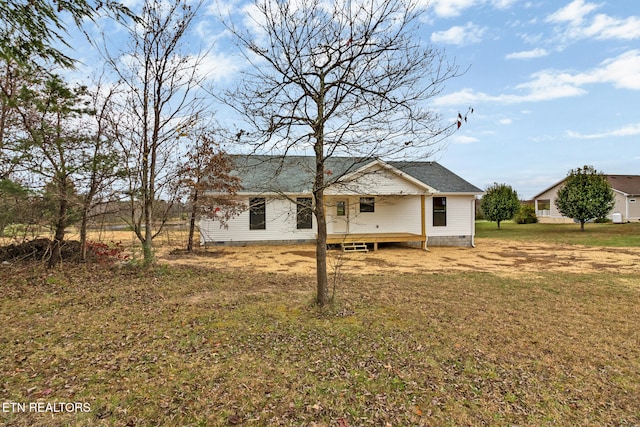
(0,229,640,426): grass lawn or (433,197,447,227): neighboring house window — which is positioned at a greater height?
(433,197,447,227): neighboring house window

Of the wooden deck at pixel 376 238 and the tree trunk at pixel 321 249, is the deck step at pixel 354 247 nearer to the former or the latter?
the wooden deck at pixel 376 238

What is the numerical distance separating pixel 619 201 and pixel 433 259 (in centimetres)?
3088

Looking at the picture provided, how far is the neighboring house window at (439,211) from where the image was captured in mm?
15859

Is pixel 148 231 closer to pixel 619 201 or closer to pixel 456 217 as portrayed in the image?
pixel 456 217

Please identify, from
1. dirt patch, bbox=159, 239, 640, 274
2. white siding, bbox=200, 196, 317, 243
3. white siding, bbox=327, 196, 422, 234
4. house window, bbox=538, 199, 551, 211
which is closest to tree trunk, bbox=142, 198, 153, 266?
dirt patch, bbox=159, 239, 640, 274

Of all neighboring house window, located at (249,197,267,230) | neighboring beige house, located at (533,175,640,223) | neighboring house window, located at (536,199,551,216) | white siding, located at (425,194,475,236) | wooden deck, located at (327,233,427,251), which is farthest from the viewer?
neighboring house window, located at (536,199,551,216)

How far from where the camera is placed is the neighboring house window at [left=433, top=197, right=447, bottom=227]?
1586cm

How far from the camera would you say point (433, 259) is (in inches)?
459

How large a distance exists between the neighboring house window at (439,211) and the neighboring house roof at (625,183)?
2219 cm

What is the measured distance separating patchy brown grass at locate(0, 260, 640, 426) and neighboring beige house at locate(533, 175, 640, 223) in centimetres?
2930

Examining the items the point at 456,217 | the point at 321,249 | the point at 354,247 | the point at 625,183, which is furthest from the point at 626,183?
the point at 321,249

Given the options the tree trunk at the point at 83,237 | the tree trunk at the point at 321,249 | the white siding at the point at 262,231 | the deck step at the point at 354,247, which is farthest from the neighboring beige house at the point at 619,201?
the tree trunk at the point at 83,237

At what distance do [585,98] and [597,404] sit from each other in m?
14.6

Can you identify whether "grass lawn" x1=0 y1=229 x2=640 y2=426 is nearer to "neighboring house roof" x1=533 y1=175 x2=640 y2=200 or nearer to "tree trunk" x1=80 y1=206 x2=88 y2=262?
"tree trunk" x1=80 y1=206 x2=88 y2=262
